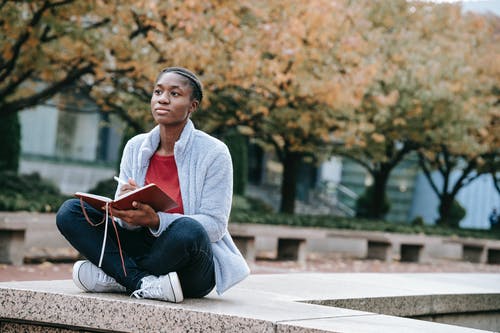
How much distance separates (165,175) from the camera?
5230 mm

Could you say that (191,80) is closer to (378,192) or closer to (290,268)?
(290,268)

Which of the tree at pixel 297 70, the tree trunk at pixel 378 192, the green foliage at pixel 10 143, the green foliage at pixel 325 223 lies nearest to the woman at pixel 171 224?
the tree at pixel 297 70

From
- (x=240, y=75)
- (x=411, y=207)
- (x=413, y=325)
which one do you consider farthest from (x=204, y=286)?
(x=411, y=207)

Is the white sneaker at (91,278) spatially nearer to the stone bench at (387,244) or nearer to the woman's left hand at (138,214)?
the woman's left hand at (138,214)

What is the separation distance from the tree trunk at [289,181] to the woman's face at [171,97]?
18.6 metres

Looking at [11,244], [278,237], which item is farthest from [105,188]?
[11,244]

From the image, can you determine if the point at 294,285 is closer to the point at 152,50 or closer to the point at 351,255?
the point at 152,50

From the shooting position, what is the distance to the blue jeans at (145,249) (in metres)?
4.77

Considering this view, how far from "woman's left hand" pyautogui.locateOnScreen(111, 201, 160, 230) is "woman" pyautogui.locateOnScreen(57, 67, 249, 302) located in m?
0.02

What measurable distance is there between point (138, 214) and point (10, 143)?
18.0 meters

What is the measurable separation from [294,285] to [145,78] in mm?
8200

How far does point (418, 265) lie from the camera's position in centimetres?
1903

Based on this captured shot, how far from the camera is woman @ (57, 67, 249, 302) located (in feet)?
15.9

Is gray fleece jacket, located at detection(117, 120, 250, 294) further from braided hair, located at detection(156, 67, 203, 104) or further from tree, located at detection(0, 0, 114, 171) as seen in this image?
tree, located at detection(0, 0, 114, 171)
